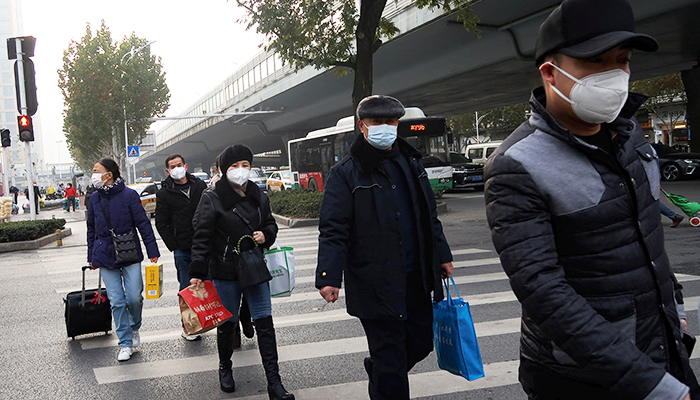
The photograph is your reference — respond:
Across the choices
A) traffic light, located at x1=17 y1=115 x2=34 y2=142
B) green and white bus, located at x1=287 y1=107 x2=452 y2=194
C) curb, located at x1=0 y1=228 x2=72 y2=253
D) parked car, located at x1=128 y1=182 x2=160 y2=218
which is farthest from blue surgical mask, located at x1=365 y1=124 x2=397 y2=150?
parked car, located at x1=128 y1=182 x2=160 y2=218

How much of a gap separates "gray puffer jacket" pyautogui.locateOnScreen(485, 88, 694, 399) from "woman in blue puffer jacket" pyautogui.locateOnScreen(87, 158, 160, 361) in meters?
4.47

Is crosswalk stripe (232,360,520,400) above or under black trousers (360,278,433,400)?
under

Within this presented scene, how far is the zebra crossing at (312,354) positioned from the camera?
14.3 feet

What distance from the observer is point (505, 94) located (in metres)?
33.6

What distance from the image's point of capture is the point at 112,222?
5582 millimetres

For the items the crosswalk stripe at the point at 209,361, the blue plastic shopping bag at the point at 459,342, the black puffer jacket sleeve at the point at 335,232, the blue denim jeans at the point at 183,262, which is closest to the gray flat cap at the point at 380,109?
the black puffer jacket sleeve at the point at 335,232

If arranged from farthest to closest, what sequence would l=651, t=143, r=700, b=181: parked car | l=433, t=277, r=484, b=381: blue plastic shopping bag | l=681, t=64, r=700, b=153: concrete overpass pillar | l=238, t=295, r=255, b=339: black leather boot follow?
l=681, t=64, r=700, b=153: concrete overpass pillar < l=651, t=143, r=700, b=181: parked car < l=238, t=295, r=255, b=339: black leather boot < l=433, t=277, r=484, b=381: blue plastic shopping bag

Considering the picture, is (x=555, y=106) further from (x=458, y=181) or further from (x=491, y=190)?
(x=458, y=181)

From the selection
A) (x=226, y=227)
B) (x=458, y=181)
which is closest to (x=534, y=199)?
(x=226, y=227)

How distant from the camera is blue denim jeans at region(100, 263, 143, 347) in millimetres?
5449

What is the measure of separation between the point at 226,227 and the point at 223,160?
20.2 inches

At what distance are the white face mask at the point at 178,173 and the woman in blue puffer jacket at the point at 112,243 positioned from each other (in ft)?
1.59

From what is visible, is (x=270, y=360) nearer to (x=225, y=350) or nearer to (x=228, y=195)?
(x=225, y=350)

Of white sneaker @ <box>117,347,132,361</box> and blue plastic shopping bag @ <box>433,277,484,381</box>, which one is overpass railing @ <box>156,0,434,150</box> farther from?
blue plastic shopping bag @ <box>433,277,484,381</box>
